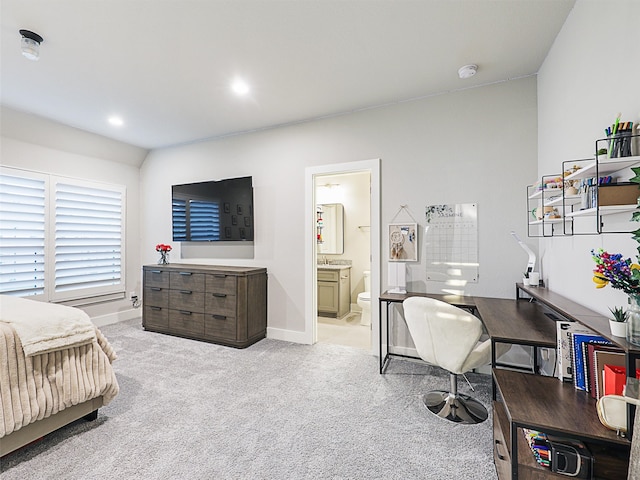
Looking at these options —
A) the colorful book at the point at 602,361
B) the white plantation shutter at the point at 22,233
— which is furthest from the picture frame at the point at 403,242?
the white plantation shutter at the point at 22,233

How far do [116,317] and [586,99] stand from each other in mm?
5801

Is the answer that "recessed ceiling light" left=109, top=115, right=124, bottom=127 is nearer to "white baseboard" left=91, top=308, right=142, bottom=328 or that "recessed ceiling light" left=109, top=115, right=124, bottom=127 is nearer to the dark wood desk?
"white baseboard" left=91, top=308, right=142, bottom=328

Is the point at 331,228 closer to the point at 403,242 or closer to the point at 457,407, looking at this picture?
the point at 403,242

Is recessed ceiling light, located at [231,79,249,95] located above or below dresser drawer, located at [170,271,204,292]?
above

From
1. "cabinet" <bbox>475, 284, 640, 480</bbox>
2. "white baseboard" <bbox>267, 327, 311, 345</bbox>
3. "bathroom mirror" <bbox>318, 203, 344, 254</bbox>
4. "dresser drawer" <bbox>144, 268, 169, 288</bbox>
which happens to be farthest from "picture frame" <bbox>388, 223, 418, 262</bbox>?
"dresser drawer" <bbox>144, 268, 169, 288</bbox>

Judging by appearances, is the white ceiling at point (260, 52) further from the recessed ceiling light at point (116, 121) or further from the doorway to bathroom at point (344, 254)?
the doorway to bathroom at point (344, 254)

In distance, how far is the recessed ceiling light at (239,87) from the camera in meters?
2.83

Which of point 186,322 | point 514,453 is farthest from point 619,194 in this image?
point 186,322

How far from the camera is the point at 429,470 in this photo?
5.49 feet

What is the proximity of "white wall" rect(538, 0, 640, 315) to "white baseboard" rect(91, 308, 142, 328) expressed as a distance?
5.40 meters

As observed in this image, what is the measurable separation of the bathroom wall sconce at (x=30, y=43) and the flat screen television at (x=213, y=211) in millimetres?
2090

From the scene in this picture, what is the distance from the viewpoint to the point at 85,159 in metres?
4.33

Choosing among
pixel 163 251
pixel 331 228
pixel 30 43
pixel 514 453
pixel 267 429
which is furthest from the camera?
pixel 331 228

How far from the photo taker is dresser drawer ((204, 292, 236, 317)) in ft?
11.6
